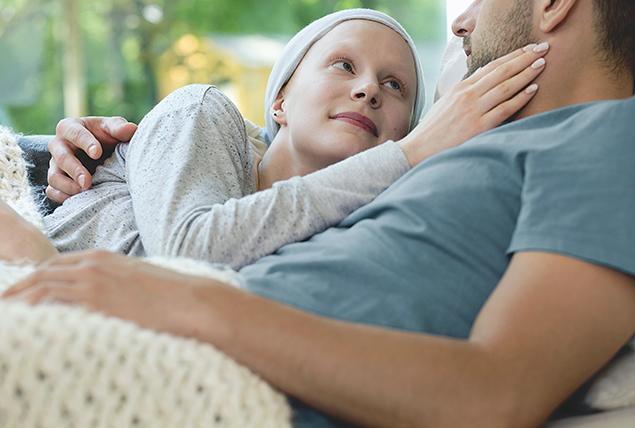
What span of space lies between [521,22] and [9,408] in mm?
1038

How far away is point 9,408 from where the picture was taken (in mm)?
505

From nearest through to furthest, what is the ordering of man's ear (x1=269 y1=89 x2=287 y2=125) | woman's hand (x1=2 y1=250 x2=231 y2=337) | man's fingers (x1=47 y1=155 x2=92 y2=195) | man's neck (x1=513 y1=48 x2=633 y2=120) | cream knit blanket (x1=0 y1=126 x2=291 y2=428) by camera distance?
cream knit blanket (x1=0 y1=126 x2=291 y2=428) < woman's hand (x1=2 y1=250 x2=231 y2=337) < man's neck (x1=513 y1=48 x2=633 y2=120) < man's fingers (x1=47 y1=155 x2=92 y2=195) < man's ear (x1=269 y1=89 x2=287 y2=125)

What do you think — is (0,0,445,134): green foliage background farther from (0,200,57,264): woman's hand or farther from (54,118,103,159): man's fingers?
(0,200,57,264): woman's hand

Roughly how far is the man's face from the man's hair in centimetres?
12

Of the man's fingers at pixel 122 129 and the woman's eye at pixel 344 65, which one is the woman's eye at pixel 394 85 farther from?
the man's fingers at pixel 122 129

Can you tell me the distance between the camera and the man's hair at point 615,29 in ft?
3.19

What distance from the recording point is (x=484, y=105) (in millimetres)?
1005

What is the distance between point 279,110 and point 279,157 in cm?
19

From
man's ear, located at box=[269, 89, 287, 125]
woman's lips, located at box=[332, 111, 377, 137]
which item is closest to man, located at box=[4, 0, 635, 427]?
woman's lips, located at box=[332, 111, 377, 137]

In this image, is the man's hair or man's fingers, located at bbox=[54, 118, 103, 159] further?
man's fingers, located at bbox=[54, 118, 103, 159]

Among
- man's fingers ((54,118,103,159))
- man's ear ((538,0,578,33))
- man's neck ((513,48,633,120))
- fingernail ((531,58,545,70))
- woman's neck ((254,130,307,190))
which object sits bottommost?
woman's neck ((254,130,307,190))

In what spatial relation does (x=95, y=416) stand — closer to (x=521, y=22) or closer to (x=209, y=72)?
(x=521, y=22)

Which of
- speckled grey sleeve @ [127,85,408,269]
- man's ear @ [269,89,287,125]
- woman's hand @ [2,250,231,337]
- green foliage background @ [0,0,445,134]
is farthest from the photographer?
green foliage background @ [0,0,445,134]

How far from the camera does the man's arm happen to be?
0.58m
